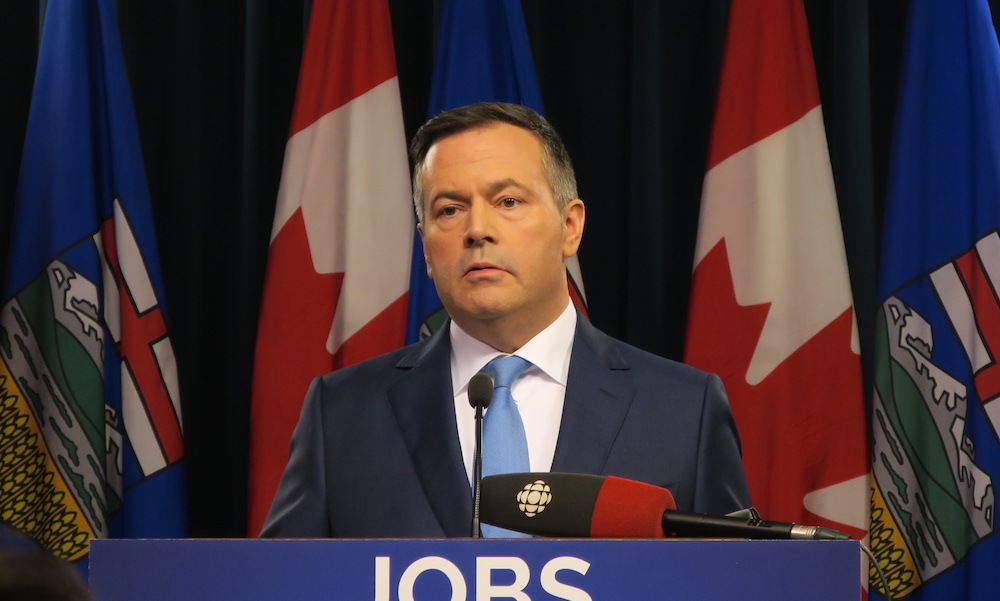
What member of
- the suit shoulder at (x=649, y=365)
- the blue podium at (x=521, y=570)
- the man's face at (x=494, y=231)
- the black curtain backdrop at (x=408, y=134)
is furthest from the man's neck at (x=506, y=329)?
the black curtain backdrop at (x=408, y=134)

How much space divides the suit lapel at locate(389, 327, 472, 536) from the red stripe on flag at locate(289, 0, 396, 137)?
4.77ft

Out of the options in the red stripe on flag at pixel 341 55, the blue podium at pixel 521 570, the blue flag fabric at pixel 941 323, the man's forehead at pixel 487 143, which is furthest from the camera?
the red stripe on flag at pixel 341 55

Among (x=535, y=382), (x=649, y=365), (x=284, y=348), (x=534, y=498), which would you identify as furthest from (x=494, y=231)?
(x=284, y=348)

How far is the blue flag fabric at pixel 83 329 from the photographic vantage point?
3.13m

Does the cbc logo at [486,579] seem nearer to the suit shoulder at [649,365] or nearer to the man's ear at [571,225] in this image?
the suit shoulder at [649,365]

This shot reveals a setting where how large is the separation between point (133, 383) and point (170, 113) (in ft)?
2.90

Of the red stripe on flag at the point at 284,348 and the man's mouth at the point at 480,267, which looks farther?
the red stripe on flag at the point at 284,348

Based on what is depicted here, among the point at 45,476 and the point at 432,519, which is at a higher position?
the point at 45,476

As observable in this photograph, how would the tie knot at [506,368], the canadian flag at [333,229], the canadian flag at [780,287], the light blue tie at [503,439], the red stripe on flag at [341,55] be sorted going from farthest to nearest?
1. the red stripe on flag at [341,55]
2. the canadian flag at [333,229]
3. the canadian flag at [780,287]
4. the tie knot at [506,368]
5. the light blue tie at [503,439]

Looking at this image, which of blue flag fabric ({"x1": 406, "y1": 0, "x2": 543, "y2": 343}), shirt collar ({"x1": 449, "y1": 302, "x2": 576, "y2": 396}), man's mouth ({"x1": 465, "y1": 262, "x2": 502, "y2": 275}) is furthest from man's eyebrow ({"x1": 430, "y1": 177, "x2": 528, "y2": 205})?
blue flag fabric ({"x1": 406, "y1": 0, "x2": 543, "y2": 343})

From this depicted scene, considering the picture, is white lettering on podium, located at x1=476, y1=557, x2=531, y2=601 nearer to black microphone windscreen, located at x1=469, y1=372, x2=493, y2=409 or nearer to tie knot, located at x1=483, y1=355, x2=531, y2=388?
black microphone windscreen, located at x1=469, y1=372, x2=493, y2=409

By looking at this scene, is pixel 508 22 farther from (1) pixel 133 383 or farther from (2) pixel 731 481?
(2) pixel 731 481

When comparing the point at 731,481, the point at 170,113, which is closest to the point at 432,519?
the point at 731,481

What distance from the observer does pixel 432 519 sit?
6.27ft
